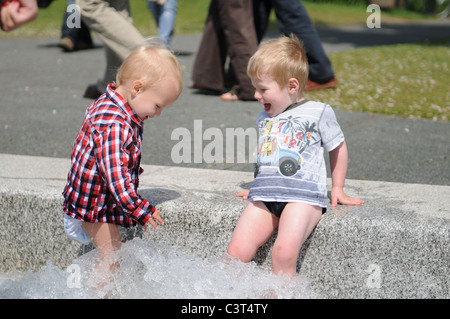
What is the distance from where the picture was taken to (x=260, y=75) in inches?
117

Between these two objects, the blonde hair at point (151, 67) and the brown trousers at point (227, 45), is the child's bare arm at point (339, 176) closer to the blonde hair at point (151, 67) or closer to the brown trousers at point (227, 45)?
the blonde hair at point (151, 67)

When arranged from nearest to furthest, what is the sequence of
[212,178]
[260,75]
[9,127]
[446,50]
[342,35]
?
[260,75] → [212,178] → [9,127] → [446,50] → [342,35]

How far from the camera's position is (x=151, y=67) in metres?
2.76

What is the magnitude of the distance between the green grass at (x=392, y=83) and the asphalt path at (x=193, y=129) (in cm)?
42

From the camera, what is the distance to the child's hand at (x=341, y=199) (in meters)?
2.99

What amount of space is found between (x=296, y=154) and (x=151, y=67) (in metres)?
0.75

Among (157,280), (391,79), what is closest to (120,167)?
(157,280)

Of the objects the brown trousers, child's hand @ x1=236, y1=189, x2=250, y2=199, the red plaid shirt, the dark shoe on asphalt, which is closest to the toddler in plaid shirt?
the red plaid shirt

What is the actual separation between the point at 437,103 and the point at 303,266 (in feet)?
14.3

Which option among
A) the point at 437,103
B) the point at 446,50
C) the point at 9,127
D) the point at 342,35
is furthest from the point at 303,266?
the point at 342,35

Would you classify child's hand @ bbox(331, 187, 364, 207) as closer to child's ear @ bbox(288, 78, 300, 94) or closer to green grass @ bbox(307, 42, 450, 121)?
child's ear @ bbox(288, 78, 300, 94)

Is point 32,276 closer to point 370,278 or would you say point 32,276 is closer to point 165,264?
point 165,264

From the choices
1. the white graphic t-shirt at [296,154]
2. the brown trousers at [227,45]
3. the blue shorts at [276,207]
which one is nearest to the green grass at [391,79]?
the brown trousers at [227,45]

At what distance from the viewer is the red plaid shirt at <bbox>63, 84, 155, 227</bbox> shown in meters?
2.69
